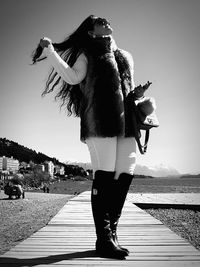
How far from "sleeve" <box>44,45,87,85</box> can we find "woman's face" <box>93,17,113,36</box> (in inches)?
11.4

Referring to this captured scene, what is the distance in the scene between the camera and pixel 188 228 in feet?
23.4

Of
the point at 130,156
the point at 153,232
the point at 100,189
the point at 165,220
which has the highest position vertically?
the point at 130,156

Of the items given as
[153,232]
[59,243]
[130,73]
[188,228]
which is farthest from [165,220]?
[130,73]

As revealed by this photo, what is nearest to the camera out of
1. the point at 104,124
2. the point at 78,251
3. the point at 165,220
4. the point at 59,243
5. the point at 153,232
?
the point at 104,124

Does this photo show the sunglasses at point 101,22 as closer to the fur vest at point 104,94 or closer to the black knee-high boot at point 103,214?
the fur vest at point 104,94

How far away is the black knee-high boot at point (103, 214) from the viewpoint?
2.04m

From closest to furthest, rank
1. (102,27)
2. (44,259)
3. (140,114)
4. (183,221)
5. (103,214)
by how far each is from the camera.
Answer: (44,259) → (103,214) → (140,114) → (102,27) → (183,221)

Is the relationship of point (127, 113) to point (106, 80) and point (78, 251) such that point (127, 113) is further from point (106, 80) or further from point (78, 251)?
point (78, 251)

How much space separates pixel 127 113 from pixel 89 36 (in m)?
0.70

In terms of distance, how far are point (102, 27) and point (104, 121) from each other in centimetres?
78

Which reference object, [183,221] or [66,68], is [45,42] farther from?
[183,221]

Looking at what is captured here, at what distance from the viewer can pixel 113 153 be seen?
2135mm

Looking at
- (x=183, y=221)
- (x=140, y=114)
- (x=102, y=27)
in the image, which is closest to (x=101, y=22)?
(x=102, y=27)

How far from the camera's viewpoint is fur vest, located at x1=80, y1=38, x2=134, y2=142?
2107 mm
